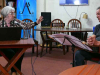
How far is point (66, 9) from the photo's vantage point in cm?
483

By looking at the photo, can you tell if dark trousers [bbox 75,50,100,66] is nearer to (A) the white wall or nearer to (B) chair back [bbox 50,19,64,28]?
(B) chair back [bbox 50,19,64,28]

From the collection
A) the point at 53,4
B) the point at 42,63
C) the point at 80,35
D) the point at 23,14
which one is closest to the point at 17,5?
the point at 23,14

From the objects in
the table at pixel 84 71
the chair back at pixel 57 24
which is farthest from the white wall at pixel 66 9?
the table at pixel 84 71

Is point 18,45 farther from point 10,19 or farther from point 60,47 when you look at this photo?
point 60,47

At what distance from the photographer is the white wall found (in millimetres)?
4715

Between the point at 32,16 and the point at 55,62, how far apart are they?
98.6 inches

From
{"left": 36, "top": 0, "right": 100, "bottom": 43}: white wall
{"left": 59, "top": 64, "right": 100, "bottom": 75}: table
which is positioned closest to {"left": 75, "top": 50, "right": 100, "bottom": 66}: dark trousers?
{"left": 59, "top": 64, "right": 100, "bottom": 75}: table

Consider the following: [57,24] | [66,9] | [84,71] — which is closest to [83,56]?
[84,71]

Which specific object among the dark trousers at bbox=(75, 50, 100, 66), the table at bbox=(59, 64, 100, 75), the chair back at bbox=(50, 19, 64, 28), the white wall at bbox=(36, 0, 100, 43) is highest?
the white wall at bbox=(36, 0, 100, 43)

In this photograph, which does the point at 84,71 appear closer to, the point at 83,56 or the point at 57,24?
the point at 83,56

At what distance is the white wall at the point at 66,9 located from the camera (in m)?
4.71

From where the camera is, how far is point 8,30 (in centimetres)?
131

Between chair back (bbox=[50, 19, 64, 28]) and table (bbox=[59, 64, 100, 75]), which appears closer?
table (bbox=[59, 64, 100, 75])

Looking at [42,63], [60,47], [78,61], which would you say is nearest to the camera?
[78,61]
